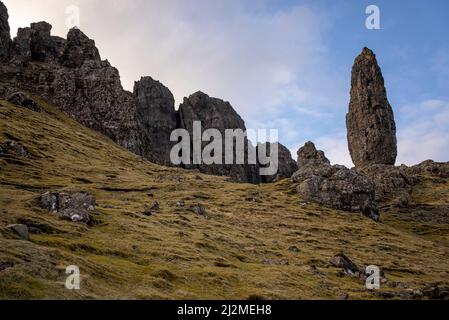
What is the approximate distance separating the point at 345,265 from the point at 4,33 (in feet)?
583

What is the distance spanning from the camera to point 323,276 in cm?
6216

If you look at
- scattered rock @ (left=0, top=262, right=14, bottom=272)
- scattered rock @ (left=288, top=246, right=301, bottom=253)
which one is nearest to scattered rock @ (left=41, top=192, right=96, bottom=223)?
scattered rock @ (left=0, top=262, right=14, bottom=272)

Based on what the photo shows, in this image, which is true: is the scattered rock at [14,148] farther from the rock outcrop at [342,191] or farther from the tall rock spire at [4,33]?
the tall rock spire at [4,33]

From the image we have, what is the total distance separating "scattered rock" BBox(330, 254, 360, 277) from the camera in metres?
67.2

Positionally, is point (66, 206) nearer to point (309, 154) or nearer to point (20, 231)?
point (20, 231)

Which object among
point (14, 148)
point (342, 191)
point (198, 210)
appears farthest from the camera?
point (342, 191)

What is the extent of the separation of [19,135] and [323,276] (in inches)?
3997

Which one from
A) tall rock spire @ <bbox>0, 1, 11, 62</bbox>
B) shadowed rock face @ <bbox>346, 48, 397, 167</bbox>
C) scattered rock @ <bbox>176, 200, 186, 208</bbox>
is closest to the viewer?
scattered rock @ <bbox>176, 200, 186, 208</bbox>

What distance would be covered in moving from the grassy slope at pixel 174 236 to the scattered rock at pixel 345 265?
2019mm

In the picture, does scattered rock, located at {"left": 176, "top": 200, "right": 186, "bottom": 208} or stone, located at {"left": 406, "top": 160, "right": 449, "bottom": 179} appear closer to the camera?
scattered rock, located at {"left": 176, "top": 200, "right": 186, "bottom": 208}

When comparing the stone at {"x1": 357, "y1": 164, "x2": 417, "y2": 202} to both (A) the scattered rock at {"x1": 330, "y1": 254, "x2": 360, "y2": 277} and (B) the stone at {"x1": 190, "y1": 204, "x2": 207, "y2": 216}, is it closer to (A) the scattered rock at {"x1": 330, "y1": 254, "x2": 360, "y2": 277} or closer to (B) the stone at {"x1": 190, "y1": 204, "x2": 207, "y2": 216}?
(B) the stone at {"x1": 190, "y1": 204, "x2": 207, "y2": 216}

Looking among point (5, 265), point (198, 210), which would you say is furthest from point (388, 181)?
point (5, 265)

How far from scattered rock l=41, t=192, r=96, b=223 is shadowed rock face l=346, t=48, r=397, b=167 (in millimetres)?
141660

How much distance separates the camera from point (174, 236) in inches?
2682
